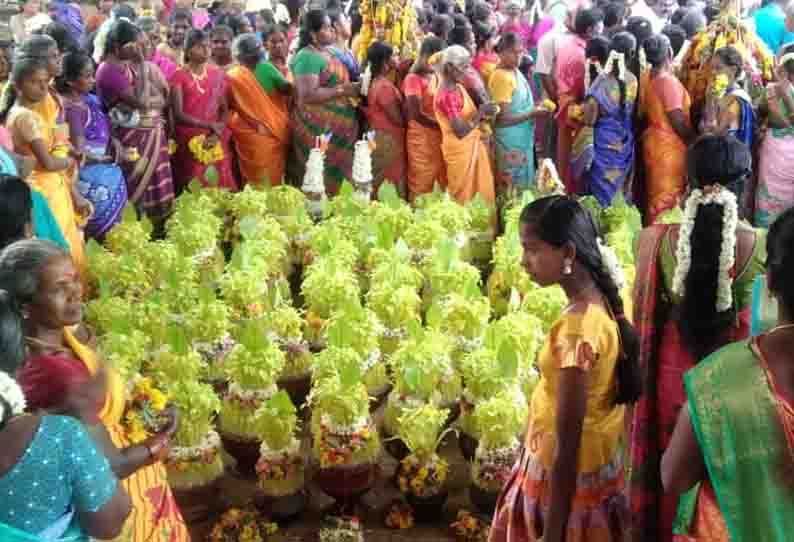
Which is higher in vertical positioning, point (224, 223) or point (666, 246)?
point (224, 223)

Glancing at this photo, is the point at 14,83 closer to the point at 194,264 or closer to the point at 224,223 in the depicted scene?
the point at 194,264

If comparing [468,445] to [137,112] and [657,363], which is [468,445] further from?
[137,112]

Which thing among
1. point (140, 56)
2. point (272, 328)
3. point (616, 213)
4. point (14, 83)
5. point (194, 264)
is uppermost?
point (140, 56)

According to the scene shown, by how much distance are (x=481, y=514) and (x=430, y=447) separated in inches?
11.9

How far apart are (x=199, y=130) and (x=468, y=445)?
326 cm

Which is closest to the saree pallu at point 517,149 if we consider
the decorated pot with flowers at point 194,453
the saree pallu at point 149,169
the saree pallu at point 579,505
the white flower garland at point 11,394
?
the saree pallu at point 149,169

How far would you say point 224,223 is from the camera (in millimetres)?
5461

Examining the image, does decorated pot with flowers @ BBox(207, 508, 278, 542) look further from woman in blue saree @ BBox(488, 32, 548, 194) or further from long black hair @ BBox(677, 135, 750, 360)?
woman in blue saree @ BBox(488, 32, 548, 194)

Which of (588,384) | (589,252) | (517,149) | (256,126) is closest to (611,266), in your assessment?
(589,252)

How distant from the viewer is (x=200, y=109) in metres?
5.99

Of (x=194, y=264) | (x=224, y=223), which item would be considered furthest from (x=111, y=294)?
(x=224, y=223)

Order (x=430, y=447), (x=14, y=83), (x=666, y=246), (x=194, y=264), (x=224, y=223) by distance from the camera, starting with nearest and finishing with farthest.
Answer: (x=666, y=246), (x=430, y=447), (x=14, y=83), (x=194, y=264), (x=224, y=223)

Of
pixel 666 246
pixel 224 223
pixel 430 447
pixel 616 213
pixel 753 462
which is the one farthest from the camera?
pixel 224 223

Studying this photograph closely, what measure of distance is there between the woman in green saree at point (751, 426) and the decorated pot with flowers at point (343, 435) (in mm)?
1702
